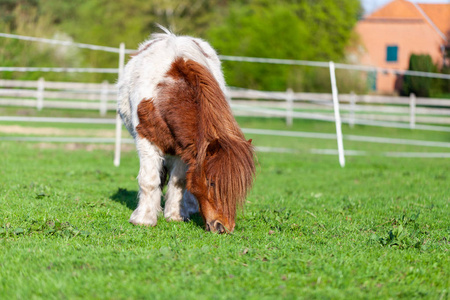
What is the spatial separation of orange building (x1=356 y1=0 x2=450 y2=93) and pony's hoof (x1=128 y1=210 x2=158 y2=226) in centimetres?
2441

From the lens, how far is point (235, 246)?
13.2 feet

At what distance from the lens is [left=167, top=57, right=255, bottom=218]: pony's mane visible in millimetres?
4305

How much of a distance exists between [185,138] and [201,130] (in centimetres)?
19

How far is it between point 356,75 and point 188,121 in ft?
73.7

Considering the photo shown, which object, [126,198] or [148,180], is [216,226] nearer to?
[148,180]

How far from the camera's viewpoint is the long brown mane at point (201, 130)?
4.33 meters

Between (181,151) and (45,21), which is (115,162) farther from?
(45,21)

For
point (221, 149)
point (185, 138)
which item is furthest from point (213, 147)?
Result: point (185, 138)

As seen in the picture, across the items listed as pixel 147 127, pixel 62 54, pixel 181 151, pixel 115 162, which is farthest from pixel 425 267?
pixel 62 54

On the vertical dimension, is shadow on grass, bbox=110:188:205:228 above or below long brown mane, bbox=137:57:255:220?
below

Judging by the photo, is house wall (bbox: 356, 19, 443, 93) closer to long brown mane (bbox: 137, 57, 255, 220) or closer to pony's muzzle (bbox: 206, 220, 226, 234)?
long brown mane (bbox: 137, 57, 255, 220)

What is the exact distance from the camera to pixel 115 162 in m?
9.91

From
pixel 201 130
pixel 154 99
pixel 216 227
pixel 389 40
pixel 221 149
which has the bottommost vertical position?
pixel 216 227

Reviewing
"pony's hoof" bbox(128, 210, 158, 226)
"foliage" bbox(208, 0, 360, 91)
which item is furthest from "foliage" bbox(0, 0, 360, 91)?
"pony's hoof" bbox(128, 210, 158, 226)
